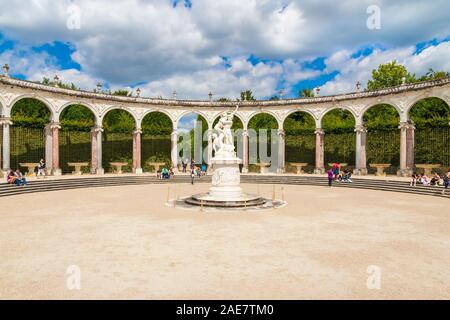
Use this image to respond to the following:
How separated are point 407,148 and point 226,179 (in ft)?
77.5

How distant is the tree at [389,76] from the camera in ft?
157

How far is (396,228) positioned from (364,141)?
1021 inches

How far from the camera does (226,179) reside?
1772 centimetres

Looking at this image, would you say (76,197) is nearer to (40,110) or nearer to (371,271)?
(371,271)

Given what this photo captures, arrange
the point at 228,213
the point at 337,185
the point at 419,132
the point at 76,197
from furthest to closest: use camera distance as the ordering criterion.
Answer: the point at 419,132 < the point at 337,185 < the point at 76,197 < the point at 228,213

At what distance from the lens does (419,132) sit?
111 feet

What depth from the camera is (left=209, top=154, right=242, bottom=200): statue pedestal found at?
17453mm

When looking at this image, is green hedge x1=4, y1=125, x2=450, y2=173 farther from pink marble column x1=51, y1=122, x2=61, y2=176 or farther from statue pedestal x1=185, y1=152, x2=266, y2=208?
statue pedestal x1=185, y1=152, x2=266, y2=208

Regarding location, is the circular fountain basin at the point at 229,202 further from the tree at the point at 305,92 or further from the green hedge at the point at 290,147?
the tree at the point at 305,92

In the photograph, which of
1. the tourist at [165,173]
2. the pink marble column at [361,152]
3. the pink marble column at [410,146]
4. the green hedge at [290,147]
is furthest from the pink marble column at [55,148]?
the pink marble column at [410,146]

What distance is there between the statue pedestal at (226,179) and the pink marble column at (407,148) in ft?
73.6

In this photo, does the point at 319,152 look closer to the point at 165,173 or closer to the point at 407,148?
the point at 407,148
